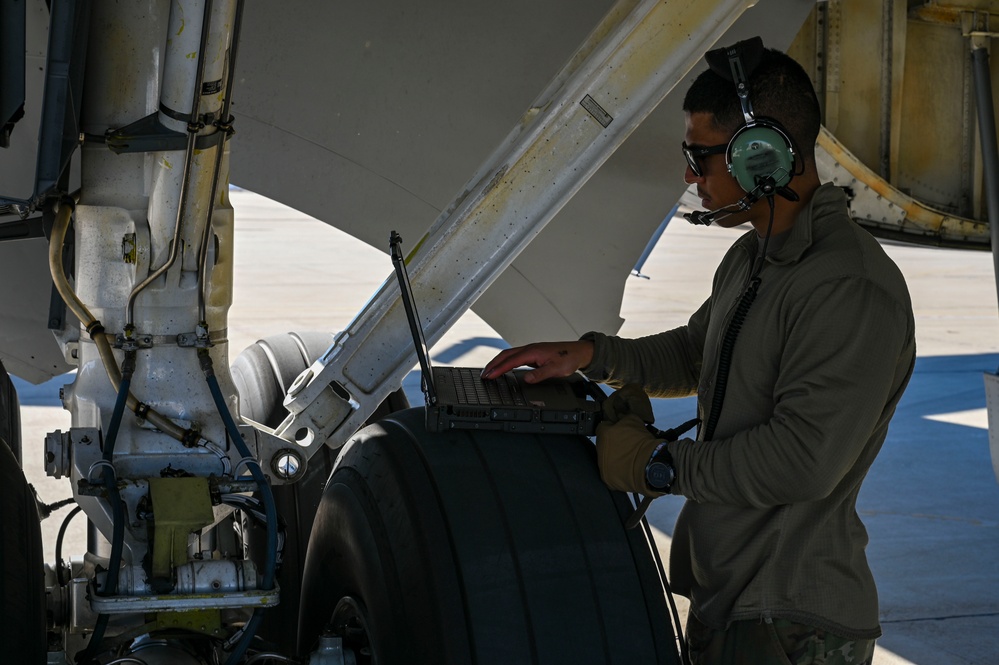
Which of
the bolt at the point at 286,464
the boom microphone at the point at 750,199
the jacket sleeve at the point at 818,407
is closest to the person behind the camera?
the jacket sleeve at the point at 818,407

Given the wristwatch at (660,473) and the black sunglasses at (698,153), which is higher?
the black sunglasses at (698,153)

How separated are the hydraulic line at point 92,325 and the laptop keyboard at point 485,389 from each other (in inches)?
17.2

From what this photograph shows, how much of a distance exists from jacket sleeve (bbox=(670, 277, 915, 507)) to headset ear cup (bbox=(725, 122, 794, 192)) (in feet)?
0.56

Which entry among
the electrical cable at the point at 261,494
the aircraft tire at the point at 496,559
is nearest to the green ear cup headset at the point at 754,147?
the aircraft tire at the point at 496,559

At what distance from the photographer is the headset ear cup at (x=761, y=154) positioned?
61.7 inches

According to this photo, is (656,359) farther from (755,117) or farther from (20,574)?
(20,574)

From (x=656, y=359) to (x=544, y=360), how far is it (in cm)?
23

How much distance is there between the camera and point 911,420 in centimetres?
630

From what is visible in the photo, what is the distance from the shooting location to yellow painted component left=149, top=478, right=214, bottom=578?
66.5 inches

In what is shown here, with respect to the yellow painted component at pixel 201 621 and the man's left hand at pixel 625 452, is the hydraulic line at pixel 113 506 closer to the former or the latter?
the yellow painted component at pixel 201 621

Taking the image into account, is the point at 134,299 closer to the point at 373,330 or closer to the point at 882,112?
the point at 373,330

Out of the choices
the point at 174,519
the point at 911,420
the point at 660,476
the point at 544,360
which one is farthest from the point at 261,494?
the point at 911,420

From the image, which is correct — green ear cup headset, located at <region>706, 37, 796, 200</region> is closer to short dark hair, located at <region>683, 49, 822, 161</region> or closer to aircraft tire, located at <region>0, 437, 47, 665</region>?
short dark hair, located at <region>683, 49, 822, 161</region>

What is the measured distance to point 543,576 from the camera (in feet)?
5.07
